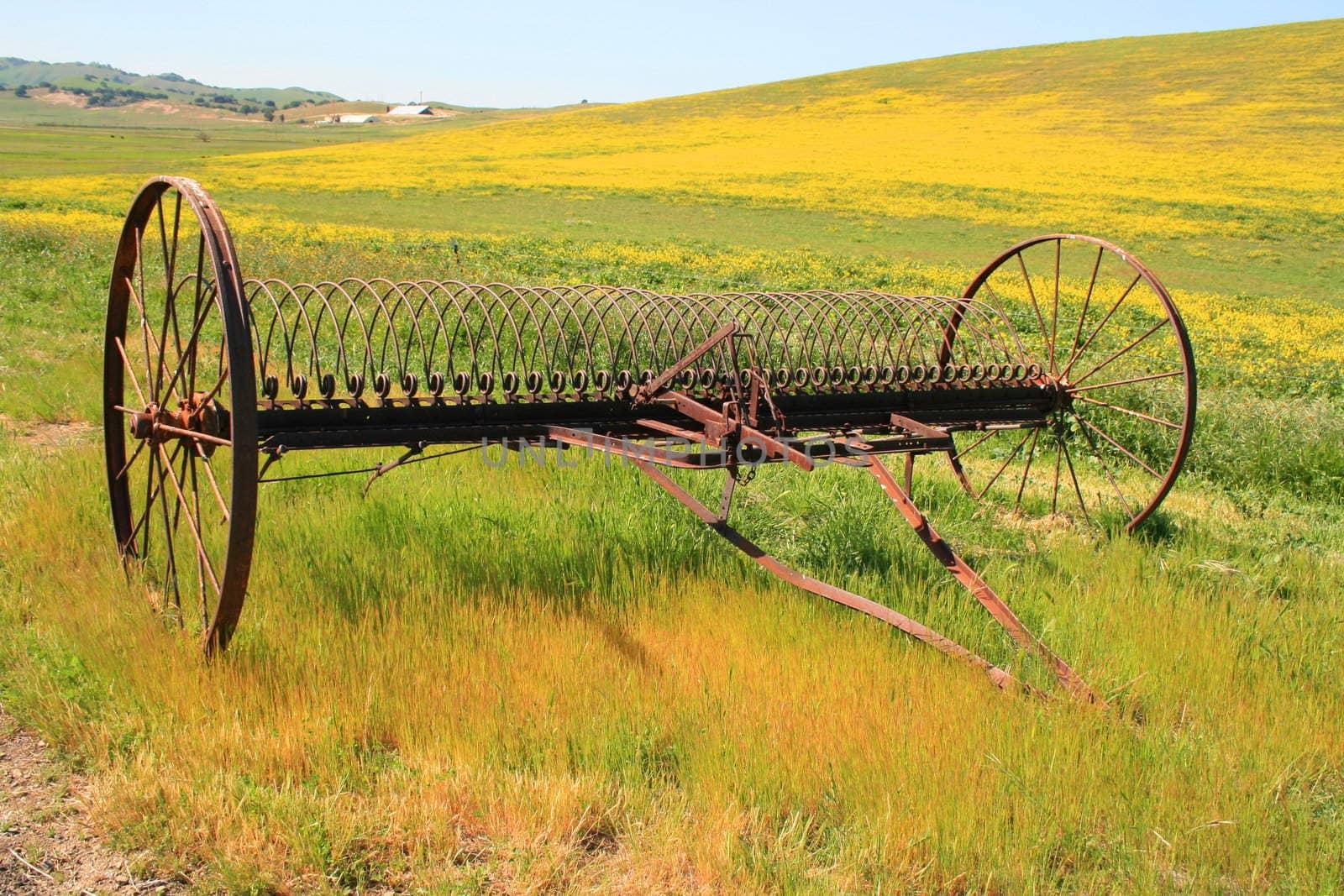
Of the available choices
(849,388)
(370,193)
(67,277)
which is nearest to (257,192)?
(370,193)

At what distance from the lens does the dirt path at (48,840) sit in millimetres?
2639

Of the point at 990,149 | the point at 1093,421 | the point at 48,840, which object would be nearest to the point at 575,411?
the point at 48,840

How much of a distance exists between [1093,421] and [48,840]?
8.02m

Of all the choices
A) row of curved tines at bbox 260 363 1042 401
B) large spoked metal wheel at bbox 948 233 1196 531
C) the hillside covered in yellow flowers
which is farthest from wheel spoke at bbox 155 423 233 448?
the hillside covered in yellow flowers

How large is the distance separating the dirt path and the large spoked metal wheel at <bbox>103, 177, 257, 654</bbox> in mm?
587

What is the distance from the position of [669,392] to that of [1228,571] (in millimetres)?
2900

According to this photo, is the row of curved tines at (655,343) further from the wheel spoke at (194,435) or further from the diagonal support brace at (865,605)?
the diagonal support brace at (865,605)

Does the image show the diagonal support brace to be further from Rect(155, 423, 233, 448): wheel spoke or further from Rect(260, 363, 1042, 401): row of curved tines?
→ Rect(155, 423, 233, 448): wheel spoke

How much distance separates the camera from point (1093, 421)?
8617 mm

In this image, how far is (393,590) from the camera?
418cm

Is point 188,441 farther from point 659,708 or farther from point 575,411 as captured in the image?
point 659,708

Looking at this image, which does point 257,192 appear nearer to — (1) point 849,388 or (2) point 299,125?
(1) point 849,388

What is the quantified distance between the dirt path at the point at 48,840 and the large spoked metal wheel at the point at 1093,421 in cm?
363

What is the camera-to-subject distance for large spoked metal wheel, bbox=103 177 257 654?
297 centimetres
